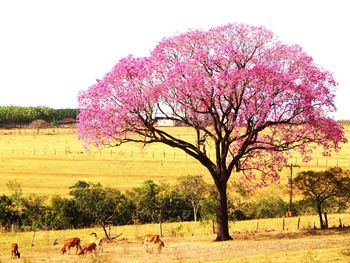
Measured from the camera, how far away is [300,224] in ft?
163

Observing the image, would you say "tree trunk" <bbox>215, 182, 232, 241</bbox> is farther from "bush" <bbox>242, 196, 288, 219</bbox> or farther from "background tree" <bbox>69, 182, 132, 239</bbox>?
"bush" <bbox>242, 196, 288, 219</bbox>

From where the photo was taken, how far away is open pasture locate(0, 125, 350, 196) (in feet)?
275

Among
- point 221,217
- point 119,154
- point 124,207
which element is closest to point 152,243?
point 221,217

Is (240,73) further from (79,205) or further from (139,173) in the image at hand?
(139,173)

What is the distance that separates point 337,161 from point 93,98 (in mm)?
82457

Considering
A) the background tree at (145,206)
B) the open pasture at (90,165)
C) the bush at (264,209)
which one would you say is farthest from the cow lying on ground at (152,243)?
the open pasture at (90,165)

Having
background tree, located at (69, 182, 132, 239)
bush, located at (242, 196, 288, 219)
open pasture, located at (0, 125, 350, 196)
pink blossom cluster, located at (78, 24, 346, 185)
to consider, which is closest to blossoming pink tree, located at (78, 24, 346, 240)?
pink blossom cluster, located at (78, 24, 346, 185)

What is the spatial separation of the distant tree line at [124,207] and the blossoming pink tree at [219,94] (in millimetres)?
12218

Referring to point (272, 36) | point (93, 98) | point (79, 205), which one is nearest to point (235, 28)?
point (272, 36)

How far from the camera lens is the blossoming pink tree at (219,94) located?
114 feet

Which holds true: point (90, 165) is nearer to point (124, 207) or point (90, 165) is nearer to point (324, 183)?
point (124, 207)

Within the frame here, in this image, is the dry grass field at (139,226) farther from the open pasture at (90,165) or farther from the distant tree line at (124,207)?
the distant tree line at (124,207)

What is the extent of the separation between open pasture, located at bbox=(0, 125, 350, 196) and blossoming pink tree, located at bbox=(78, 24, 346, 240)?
3621 centimetres

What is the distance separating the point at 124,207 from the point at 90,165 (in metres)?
47.1
